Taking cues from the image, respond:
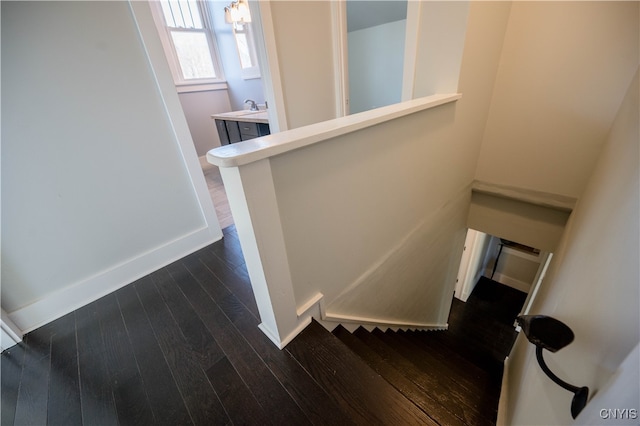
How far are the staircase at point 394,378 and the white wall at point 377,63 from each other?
3.36 m

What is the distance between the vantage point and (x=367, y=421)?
90 cm

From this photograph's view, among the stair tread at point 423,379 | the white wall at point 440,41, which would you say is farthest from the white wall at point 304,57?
the stair tread at point 423,379

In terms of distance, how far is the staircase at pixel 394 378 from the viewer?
3.12 ft

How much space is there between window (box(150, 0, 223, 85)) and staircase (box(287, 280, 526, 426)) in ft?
12.9

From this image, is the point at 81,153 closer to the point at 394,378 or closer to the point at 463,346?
the point at 394,378

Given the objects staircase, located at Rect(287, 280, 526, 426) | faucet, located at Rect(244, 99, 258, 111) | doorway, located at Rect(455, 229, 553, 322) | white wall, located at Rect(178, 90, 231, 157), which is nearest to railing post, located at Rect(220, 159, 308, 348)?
staircase, located at Rect(287, 280, 526, 426)

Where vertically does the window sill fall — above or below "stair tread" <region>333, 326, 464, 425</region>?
above

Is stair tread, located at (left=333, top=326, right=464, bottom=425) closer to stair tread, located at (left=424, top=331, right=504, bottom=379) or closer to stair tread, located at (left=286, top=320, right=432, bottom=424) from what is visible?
stair tread, located at (left=286, top=320, right=432, bottom=424)

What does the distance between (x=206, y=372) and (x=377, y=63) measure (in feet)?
13.6

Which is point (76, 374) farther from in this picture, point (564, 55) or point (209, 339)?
point (564, 55)

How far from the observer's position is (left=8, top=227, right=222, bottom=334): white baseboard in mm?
1378

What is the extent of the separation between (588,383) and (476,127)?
2002 mm

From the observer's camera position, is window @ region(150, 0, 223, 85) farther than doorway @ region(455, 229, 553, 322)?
No

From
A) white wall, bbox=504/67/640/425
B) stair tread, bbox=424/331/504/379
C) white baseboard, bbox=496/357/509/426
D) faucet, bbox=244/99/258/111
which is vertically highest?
faucet, bbox=244/99/258/111
